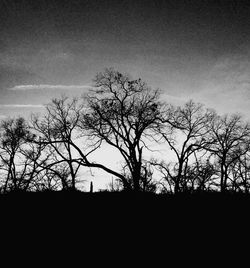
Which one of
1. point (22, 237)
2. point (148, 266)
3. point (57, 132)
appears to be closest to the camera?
point (148, 266)

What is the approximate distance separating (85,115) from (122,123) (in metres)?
3.16

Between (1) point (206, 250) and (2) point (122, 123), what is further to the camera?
(2) point (122, 123)

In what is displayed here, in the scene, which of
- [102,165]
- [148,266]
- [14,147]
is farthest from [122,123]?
[14,147]

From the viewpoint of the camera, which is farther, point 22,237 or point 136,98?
point 136,98

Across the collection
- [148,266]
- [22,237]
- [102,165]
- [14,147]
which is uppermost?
[14,147]

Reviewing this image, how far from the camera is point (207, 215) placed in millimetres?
6762

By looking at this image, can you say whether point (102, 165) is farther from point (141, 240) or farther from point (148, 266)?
point (148, 266)

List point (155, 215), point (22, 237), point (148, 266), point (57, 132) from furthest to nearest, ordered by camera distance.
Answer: point (57, 132) < point (155, 215) < point (22, 237) < point (148, 266)

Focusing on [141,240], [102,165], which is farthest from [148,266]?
[102,165]

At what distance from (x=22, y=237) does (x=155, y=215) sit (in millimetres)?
4115

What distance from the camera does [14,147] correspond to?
25016 millimetres

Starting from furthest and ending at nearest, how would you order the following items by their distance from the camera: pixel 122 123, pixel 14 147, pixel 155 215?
pixel 14 147, pixel 122 123, pixel 155 215

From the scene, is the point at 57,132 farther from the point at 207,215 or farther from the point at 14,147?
the point at 207,215

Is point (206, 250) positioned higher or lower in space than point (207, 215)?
lower
